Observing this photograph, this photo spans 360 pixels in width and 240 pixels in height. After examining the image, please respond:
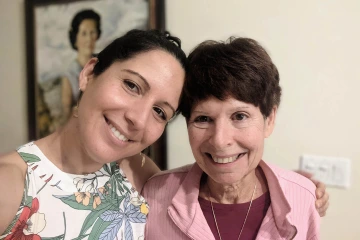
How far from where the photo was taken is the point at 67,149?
0.90 metres

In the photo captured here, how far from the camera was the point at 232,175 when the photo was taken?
3.08ft

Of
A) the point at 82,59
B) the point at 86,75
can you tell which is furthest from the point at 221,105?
the point at 82,59

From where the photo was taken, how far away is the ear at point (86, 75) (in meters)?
0.92

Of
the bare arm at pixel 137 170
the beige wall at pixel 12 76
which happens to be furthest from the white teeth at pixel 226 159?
the beige wall at pixel 12 76

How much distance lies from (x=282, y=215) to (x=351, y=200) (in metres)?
0.52

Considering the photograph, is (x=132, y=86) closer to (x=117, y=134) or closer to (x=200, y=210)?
(x=117, y=134)

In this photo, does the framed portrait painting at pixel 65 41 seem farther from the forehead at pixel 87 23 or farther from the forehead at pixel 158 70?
the forehead at pixel 158 70

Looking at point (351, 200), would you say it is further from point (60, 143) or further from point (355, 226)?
point (60, 143)

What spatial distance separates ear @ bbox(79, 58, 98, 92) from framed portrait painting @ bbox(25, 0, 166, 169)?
59cm

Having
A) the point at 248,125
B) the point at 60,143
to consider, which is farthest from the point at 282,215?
the point at 60,143

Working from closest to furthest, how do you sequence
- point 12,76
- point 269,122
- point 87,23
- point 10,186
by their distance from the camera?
point 10,186 < point 269,122 < point 87,23 < point 12,76

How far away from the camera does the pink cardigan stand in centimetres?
94

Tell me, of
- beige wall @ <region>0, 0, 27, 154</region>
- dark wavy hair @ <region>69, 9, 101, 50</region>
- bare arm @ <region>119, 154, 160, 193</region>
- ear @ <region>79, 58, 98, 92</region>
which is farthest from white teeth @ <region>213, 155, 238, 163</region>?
beige wall @ <region>0, 0, 27, 154</region>

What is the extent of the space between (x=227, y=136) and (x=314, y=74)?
614 millimetres
